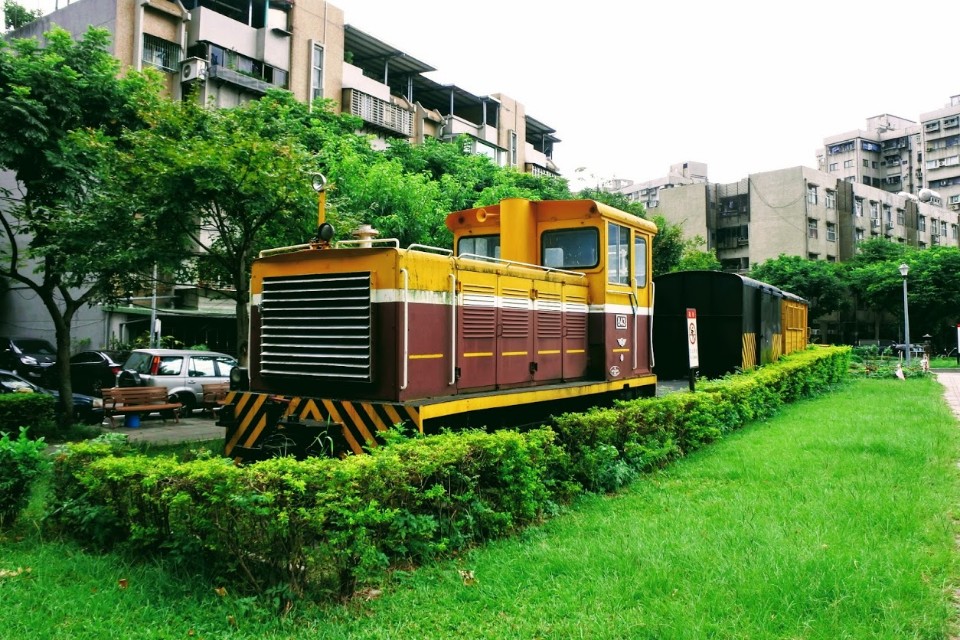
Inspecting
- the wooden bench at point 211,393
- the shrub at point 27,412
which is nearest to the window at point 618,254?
the shrub at point 27,412

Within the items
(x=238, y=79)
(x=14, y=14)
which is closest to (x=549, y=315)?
(x=238, y=79)

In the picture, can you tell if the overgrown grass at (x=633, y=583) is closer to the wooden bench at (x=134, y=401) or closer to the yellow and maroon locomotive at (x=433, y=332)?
the yellow and maroon locomotive at (x=433, y=332)

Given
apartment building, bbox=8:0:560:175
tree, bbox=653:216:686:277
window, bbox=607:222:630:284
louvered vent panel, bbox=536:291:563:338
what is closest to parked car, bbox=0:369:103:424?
apartment building, bbox=8:0:560:175

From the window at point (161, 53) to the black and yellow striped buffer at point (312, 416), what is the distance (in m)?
21.8

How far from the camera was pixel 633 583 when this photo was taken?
162 inches

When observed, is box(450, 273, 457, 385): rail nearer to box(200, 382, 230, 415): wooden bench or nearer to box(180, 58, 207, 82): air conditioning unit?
box(200, 382, 230, 415): wooden bench

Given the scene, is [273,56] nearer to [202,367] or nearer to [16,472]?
[202,367]

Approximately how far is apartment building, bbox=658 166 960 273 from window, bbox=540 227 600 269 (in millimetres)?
39578

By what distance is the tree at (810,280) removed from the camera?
41.2 m

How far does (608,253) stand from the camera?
28.1ft

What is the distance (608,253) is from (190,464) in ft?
19.3

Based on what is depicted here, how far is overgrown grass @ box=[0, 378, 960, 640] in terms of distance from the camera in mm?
3578

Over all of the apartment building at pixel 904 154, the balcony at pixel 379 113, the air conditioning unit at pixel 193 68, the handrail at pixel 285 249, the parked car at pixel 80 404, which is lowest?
the parked car at pixel 80 404

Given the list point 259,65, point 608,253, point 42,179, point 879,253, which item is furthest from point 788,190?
point 42,179
